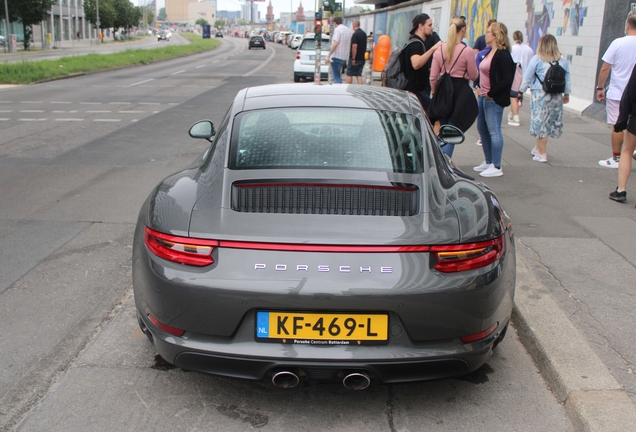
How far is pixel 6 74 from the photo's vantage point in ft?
78.5

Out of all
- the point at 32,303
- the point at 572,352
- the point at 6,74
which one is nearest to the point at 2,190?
the point at 32,303

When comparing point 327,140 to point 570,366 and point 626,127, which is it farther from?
point 626,127

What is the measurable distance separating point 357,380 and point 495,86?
18.9 feet

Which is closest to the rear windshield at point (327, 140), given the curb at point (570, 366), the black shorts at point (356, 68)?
the curb at point (570, 366)

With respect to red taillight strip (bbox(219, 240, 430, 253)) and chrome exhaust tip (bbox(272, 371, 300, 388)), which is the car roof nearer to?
red taillight strip (bbox(219, 240, 430, 253))

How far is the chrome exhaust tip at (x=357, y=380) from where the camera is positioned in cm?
276

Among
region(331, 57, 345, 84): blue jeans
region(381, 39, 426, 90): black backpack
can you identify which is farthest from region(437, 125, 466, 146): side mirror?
region(331, 57, 345, 84): blue jeans

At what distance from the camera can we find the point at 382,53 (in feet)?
75.0

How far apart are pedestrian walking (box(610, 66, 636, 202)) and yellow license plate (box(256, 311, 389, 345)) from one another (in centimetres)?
509

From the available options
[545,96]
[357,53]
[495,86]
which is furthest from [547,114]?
[357,53]

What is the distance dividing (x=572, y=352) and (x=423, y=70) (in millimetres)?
5522

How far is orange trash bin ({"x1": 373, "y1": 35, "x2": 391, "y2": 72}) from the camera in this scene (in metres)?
22.1

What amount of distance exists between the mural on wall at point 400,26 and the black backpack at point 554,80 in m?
24.0

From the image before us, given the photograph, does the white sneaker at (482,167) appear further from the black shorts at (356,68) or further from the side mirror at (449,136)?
the black shorts at (356,68)
